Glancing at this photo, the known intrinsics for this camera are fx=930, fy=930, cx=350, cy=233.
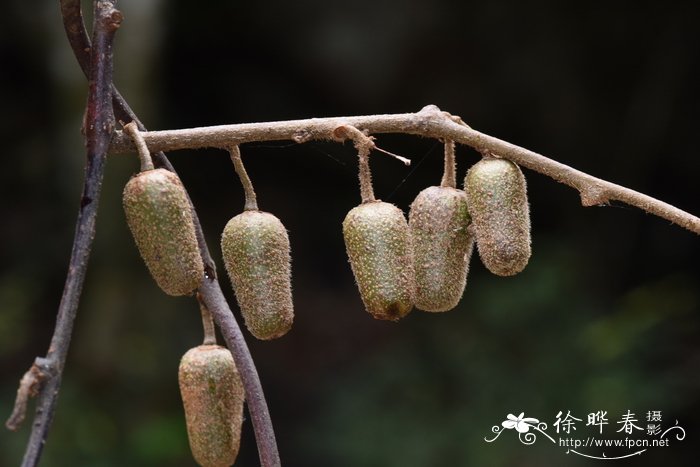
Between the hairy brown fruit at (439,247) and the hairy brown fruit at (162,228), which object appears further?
the hairy brown fruit at (439,247)

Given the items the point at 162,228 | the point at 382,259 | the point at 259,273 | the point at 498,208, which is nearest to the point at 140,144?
the point at 162,228

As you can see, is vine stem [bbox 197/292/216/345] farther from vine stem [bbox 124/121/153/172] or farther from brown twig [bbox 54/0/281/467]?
vine stem [bbox 124/121/153/172]

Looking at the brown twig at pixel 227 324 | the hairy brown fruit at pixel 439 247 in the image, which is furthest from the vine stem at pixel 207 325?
the hairy brown fruit at pixel 439 247

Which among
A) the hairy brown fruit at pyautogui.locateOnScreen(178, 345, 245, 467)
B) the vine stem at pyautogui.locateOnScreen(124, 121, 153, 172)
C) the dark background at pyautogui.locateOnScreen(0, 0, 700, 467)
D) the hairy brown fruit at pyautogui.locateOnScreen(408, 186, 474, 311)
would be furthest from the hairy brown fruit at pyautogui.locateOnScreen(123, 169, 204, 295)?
the dark background at pyautogui.locateOnScreen(0, 0, 700, 467)

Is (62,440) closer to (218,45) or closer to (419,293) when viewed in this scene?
(218,45)

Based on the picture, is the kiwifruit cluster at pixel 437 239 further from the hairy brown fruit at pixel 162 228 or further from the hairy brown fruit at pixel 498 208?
the hairy brown fruit at pixel 162 228

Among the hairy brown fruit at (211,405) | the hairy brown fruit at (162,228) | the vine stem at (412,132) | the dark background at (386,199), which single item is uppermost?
the dark background at (386,199)

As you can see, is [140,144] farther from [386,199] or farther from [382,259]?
[386,199]
